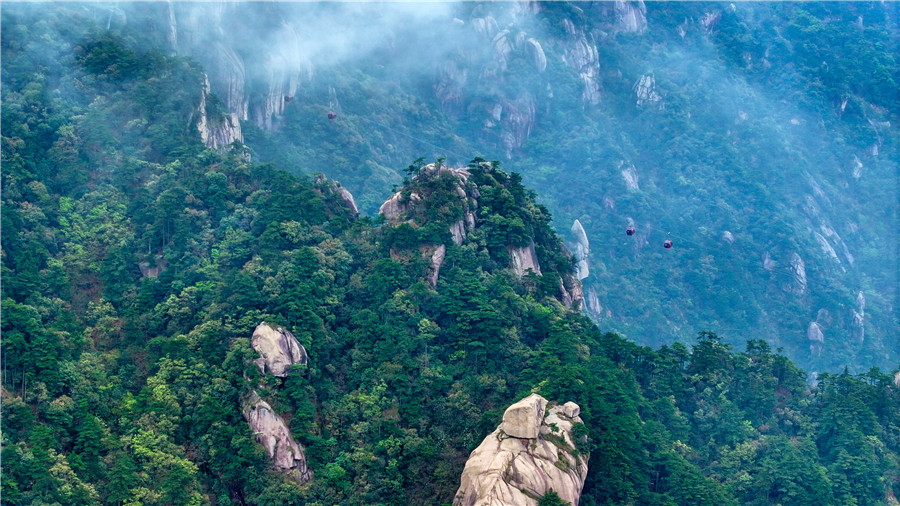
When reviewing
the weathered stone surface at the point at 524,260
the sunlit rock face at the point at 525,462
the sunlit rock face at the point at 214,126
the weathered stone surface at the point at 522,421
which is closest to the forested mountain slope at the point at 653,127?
the sunlit rock face at the point at 214,126

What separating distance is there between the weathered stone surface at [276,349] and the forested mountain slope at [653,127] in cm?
2469

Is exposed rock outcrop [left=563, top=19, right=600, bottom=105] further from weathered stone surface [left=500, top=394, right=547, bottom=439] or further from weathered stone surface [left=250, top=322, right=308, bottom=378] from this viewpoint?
weathered stone surface [left=500, top=394, right=547, bottom=439]

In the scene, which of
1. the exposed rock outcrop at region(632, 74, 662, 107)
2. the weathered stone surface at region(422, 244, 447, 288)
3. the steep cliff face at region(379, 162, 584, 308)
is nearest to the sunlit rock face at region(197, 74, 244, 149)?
the steep cliff face at region(379, 162, 584, 308)

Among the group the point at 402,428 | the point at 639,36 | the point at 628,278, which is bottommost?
the point at 628,278

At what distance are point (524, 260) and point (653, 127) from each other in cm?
4114

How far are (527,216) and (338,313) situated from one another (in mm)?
12722

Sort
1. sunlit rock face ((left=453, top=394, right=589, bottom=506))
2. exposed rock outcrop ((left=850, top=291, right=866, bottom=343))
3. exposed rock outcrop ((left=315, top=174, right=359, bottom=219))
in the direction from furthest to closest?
exposed rock outcrop ((left=850, top=291, right=866, bottom=343))
exposed rock outcrop ((left=315, top=174, right=359, bottom=219))
sunlit rock face ((left=453, top=394, right=589, bottom=506))

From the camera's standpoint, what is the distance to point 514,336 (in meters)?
67.1

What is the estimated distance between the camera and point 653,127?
112000 mm

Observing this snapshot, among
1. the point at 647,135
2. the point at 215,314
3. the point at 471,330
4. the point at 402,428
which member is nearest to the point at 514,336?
the point at 471,330

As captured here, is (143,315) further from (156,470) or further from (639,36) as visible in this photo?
(639,36)

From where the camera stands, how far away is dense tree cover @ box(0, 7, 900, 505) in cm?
6016

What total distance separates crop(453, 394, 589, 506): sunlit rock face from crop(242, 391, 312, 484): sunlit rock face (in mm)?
7437

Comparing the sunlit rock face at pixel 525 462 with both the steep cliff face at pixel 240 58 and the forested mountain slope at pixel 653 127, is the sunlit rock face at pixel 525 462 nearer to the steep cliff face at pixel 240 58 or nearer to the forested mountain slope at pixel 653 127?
the steep cliff face at pixel 240 58
